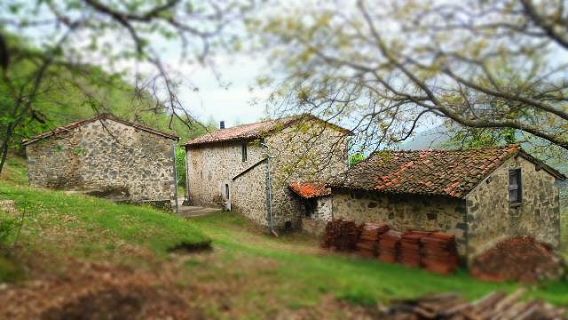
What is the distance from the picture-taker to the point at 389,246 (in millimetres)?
12289

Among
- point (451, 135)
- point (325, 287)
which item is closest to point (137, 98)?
point (325, 287)

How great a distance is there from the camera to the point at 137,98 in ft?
34.6

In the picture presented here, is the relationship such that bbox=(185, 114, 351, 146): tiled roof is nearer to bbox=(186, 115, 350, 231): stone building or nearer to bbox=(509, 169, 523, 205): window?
bbox=(186, 115, 350, 231): stone building

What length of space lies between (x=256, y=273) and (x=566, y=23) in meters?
7.54

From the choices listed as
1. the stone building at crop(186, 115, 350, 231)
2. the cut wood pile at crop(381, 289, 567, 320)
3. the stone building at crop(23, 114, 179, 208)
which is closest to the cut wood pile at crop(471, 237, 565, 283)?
the cut wood pile at crop(381, 289, 567, 320)

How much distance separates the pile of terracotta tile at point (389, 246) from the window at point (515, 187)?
413cm

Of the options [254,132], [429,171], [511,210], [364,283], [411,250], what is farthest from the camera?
[254,132]

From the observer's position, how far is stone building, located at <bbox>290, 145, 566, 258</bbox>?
1227 cm

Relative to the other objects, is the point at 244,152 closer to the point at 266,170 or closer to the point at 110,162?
the point at 266,170

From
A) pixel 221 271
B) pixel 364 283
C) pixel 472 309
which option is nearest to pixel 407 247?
pixel 364 283

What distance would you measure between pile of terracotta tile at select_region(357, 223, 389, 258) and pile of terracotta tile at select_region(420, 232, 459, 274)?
145 centimetres

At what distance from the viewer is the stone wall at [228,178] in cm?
2264

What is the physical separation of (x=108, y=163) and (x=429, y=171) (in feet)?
48.8

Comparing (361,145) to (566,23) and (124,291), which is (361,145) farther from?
(124,291)
